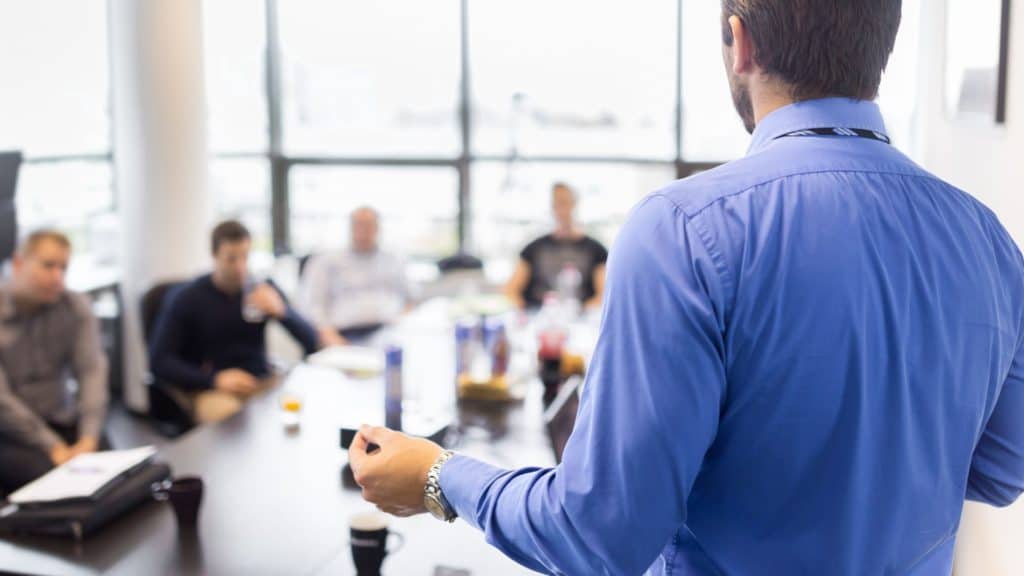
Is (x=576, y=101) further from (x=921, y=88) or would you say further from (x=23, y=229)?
(x=23, y=229)

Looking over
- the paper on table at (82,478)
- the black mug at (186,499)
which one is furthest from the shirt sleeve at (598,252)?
the black mug at (186,499)

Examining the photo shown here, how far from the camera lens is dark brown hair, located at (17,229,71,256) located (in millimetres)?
3741

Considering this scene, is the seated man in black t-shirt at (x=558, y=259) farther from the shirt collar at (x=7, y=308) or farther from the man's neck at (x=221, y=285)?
the shirt collar at (x=7, y=308)

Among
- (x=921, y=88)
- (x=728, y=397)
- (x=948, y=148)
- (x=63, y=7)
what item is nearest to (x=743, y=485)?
(x=728, y=397)

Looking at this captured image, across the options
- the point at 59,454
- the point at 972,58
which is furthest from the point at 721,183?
the point at 59,454

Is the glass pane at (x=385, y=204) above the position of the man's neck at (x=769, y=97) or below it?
below

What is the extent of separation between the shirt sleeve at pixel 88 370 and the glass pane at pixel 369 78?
8.73 ft

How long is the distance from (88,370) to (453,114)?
2936 millimetres

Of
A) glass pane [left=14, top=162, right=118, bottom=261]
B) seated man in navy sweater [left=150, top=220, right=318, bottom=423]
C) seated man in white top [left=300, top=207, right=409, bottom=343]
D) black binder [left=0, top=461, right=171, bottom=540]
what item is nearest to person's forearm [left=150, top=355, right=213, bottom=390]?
seated man in navy sweater [left=150, top=220, right=318, bottom=423]

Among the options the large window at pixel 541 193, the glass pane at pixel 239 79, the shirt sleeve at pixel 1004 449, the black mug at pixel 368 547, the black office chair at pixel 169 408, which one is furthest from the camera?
the glass pane at pixel 239 79

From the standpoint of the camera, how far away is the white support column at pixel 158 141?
5.30 m

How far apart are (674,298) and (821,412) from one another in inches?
7.3

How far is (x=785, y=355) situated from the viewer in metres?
0.97

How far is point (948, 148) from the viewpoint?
10.8ft
